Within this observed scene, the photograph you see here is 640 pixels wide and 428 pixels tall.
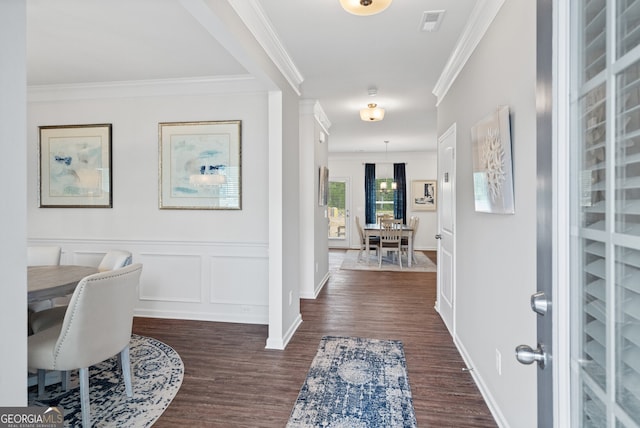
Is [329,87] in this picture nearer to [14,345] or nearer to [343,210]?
[14,345]

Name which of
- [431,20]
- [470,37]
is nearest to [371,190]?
[470,37]

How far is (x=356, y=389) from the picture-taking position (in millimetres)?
2336

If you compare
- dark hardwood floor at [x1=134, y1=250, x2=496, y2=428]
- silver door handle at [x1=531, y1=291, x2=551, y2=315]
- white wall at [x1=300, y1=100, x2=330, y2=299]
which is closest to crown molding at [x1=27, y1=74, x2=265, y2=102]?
white wall at [x1=300, y1=100, x2=330, y2=299]

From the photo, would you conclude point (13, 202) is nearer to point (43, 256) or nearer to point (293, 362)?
point (293, 362)

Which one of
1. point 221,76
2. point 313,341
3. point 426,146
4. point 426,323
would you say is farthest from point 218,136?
→ point 426,146

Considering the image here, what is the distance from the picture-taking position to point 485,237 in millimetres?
2281

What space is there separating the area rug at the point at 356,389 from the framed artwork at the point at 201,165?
6.07 ft

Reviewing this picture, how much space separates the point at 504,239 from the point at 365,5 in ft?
5.07

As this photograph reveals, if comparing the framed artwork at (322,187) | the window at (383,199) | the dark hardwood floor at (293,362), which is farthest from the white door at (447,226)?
the window at (383,199)

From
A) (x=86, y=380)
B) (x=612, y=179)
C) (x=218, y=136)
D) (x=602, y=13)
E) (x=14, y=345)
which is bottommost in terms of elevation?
(x=86, y=380)

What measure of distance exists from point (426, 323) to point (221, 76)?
11.3 ft

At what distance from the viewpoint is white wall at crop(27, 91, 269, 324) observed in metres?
3.55

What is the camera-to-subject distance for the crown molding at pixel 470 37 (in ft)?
6.86

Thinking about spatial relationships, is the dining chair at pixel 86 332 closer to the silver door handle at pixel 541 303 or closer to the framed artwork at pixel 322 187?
the silver door handle at pixel 541 303
